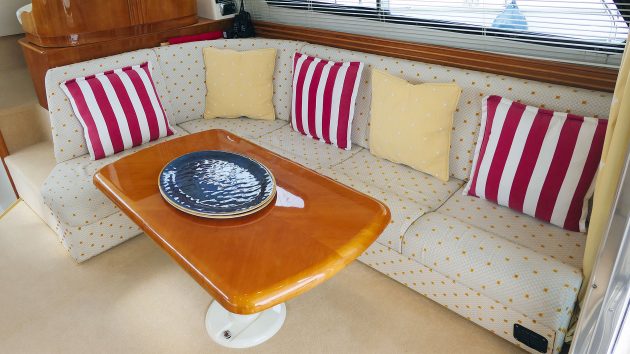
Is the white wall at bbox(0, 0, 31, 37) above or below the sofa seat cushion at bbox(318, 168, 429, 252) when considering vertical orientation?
above

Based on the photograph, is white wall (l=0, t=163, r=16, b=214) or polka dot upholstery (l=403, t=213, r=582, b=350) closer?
polka dot upholstery (l=403, t=213, r=582, b=350)

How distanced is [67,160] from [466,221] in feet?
6.15

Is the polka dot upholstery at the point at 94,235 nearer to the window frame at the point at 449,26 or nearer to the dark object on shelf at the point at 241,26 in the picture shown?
the dark object on shelf at the point at 241,26

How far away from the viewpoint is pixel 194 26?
2.82m

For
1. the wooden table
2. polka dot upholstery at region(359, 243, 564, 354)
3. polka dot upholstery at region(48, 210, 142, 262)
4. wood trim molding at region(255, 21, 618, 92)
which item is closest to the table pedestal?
the wooden table

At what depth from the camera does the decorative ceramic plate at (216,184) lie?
144 cm

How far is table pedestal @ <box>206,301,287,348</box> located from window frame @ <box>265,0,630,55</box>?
1.53 metres

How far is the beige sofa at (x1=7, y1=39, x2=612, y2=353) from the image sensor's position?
1.45 meters

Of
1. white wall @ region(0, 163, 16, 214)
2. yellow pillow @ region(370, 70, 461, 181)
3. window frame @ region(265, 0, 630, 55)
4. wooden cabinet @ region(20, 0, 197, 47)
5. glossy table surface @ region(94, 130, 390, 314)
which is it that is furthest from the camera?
white wall @ region(0, 163, 16, 214)

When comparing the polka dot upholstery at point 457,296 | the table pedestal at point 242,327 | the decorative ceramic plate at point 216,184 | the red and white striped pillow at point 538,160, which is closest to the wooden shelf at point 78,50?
the decorative ceramic plate at point 216,184

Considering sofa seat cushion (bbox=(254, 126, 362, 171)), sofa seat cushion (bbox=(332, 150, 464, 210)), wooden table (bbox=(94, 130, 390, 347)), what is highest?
→ wooden table (bbox=(94, 130, 390, 347))

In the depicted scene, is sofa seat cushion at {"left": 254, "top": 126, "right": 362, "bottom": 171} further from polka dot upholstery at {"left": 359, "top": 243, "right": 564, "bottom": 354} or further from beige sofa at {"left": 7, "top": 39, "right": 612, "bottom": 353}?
polka dot upholstery at {"left": 359, "top": 243, "right": 564, "bottom": 354}

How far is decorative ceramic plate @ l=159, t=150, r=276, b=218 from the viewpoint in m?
1.44

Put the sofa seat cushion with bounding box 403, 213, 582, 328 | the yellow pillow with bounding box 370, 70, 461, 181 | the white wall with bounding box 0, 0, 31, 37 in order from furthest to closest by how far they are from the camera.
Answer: the white wall with bounding box 0, 0, 31, 37 < the yellow pillow with bounding box 370, 70, 461, 181 < the sofa seat cushion with bounding box 403, 213, 582, 328
